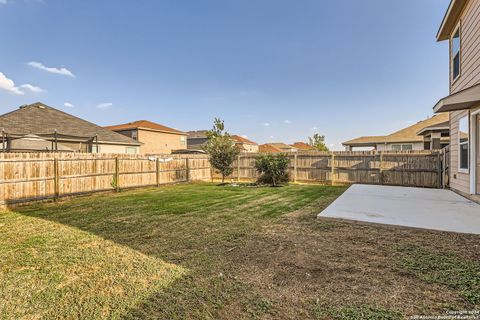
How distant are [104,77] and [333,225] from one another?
56.4 feet

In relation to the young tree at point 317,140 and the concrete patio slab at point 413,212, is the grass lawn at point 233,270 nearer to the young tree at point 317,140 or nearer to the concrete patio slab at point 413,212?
the concrete patio slab at point 413,212

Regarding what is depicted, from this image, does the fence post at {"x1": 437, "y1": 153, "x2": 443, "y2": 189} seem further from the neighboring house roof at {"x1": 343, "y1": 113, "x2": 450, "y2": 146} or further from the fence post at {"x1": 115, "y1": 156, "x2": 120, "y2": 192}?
the fence post at {"x1": 115, "y1": 156, "x2": 120, "y2": 192}

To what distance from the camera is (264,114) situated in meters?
24.6

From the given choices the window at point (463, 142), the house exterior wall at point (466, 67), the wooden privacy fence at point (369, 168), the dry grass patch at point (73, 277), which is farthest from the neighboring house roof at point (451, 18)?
the dry grass patch at point (73, 277)

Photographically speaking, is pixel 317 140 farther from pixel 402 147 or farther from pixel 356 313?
pixel 356 313

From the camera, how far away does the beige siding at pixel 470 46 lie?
5946mm

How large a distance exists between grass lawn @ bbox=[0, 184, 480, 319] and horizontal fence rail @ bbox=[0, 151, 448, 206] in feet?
9.53

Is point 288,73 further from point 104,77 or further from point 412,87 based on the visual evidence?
point 104,77

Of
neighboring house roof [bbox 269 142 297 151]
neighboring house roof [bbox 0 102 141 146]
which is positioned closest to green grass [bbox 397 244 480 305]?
neighboring house roof [bbox 0 102 141 146]

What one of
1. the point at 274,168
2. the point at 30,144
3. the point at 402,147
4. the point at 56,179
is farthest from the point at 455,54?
the point at 30,144

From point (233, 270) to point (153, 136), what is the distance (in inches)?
1043

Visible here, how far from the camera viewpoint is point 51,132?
45.2 feet

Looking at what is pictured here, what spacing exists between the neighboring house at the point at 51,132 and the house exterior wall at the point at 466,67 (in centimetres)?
1414

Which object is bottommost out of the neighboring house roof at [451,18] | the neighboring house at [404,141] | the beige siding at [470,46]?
the neighboring house at [404,141]
